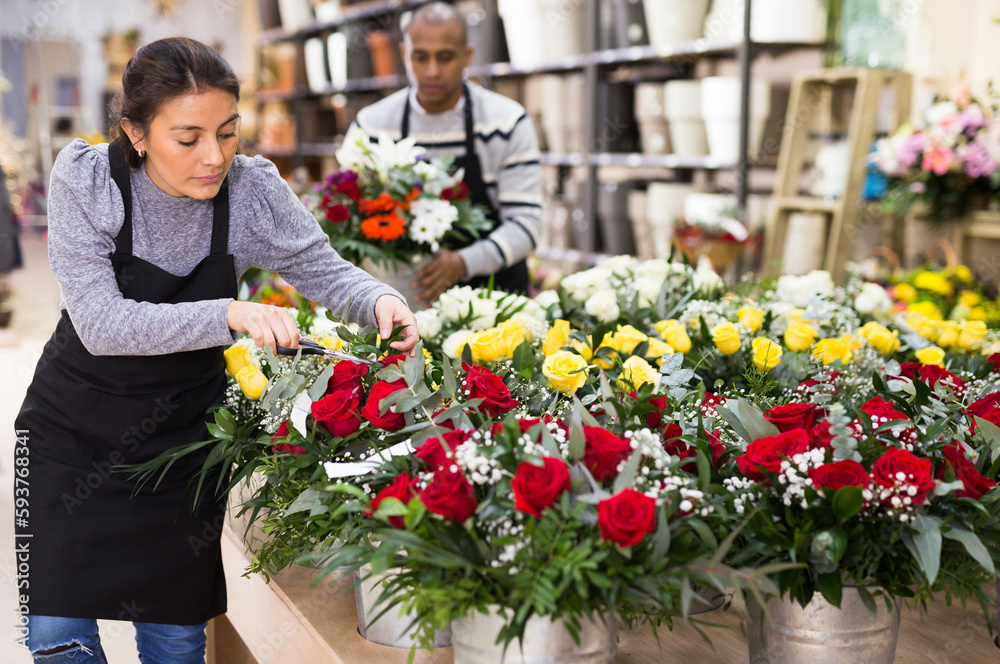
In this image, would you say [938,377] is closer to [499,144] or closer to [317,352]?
[317,352]

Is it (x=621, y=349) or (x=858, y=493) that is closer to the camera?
(x=858, y=493)

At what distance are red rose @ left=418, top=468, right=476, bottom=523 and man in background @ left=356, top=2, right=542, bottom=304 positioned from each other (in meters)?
1.44

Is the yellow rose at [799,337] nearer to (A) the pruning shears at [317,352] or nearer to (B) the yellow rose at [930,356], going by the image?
(B) the yellow rose at [930,356]

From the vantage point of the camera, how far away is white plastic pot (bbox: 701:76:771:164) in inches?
137

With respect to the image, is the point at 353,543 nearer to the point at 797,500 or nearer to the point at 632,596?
the point at 632,596

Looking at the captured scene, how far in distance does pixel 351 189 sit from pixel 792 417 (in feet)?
4.19

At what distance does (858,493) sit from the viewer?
0.89m

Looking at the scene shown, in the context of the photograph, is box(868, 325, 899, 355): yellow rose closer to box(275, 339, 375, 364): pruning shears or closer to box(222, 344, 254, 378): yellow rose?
box(275, 339, 375, 364): pruning shears

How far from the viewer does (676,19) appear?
3639mm

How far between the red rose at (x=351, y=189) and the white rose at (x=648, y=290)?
686 millimetres

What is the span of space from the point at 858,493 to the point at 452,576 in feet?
1.34

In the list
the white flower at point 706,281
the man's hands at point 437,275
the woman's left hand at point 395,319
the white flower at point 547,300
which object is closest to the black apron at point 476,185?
the man's hands at point 437,275

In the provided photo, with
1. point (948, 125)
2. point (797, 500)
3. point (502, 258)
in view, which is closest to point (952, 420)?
point (797, 500)

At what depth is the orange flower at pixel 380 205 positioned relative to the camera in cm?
200
